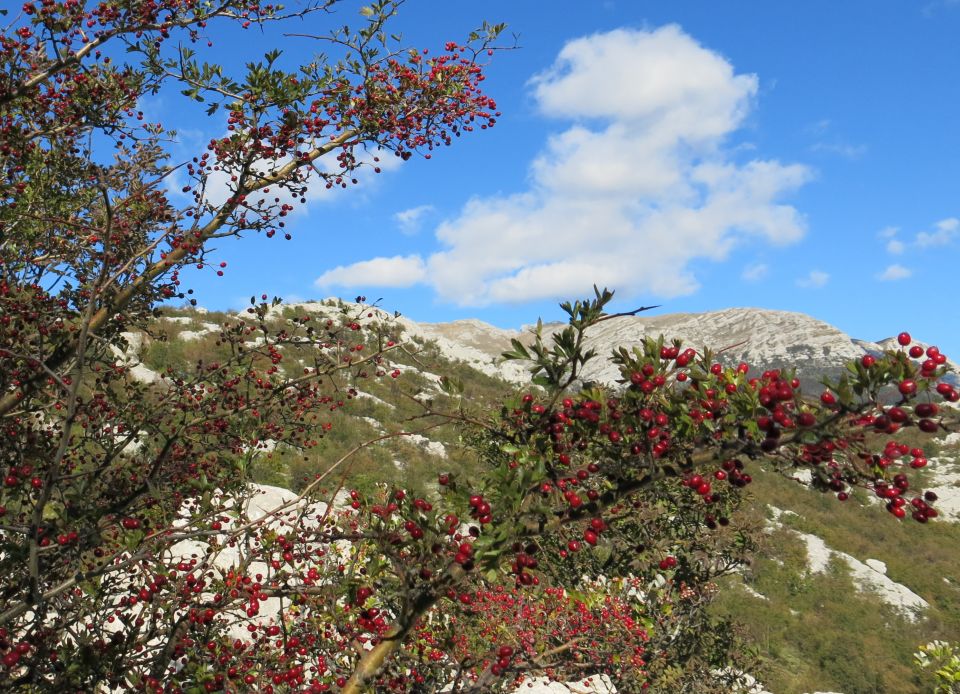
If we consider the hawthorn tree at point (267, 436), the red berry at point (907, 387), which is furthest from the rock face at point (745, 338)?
the red berry at point (907, 387)

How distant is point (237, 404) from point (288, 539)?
142 cm

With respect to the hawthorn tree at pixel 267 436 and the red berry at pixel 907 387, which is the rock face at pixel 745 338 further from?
the red berry at pixel 907 387

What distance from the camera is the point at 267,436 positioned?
462cm

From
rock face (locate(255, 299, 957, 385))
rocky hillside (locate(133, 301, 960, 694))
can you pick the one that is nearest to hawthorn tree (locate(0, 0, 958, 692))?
rocky hillside (locate(133, 301, 960, 694))

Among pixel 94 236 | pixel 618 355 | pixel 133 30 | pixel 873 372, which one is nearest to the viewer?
pixel 873 372

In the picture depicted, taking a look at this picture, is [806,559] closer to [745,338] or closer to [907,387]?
[907,387]

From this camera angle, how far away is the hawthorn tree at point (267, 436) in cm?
205

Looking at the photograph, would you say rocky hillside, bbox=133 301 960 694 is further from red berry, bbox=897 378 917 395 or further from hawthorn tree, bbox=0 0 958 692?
red berry, bbox=897 378 917 395

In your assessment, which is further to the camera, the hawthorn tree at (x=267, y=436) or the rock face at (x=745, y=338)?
the rock face at (x=745, y=338)

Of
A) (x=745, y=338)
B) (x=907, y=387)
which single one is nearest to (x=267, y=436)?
(x=907, y=387)

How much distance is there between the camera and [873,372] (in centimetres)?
183

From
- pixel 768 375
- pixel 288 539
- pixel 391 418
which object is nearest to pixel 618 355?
pixel 768 375

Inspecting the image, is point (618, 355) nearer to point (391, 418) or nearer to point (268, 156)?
point (268, 156)

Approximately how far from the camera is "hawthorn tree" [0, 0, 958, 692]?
205cm
